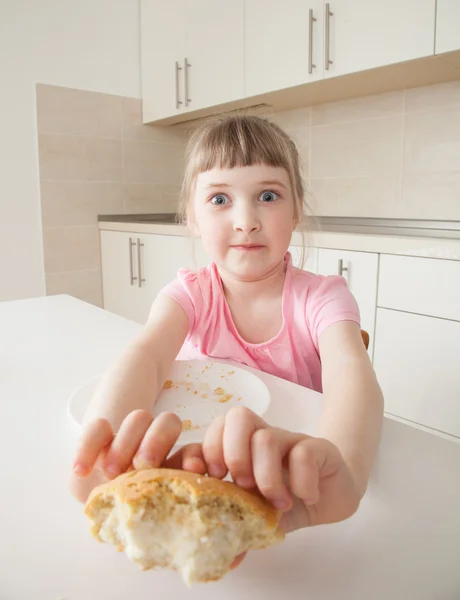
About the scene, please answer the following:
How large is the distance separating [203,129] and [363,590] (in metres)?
0.77

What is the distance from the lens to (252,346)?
885 millimetres

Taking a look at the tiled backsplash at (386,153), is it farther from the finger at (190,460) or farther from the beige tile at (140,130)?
the finger at (190,460)

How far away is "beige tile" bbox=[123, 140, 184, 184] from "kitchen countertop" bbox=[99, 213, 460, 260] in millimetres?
483

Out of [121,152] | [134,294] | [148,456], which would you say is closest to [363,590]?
[148,456]

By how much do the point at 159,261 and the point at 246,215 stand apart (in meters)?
1.91

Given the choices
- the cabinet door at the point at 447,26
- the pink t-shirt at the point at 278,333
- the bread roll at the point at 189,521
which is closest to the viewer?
the bread roll at the point at 189,521

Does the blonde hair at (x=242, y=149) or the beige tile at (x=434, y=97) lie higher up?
the beige tile at (x=434, y=97)

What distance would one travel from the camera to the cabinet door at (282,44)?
2.03 metres

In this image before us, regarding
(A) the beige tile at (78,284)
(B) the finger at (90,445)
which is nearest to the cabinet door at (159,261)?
(A) the beige tile at (78,284)

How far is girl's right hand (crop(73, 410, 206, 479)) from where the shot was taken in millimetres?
329

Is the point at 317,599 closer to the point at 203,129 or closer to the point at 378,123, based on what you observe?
the point at 203,129

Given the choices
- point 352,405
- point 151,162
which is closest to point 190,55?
point 151,162

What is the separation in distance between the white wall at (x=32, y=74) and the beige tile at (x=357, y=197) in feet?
4.53

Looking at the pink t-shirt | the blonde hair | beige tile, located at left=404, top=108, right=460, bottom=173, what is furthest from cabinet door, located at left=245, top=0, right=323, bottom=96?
the pink t-shirt
